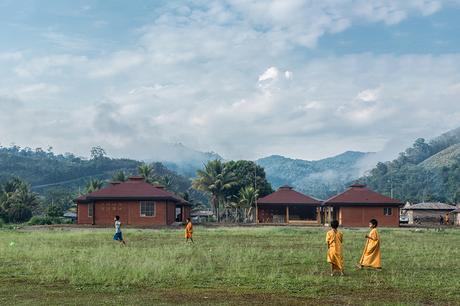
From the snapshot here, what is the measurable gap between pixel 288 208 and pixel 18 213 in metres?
28.3

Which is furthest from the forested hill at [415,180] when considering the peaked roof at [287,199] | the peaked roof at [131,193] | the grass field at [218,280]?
the grass field at [218,280]

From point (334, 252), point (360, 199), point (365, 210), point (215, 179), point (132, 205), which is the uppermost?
point (215, 179)

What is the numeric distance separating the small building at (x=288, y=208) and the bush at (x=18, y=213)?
24746 millimetres

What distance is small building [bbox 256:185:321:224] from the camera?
59.6m

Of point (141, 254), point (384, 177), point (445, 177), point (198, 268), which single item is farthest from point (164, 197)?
point (384, 177)

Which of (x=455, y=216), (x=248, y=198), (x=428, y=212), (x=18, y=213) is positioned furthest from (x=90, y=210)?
(x=455, y=216)

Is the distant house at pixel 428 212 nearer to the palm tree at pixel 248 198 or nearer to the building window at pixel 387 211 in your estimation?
the palm tree at pixel 248 198

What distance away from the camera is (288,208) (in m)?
61.9

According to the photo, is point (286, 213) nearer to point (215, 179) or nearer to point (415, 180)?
point (215, 179)

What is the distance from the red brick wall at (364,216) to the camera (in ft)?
183

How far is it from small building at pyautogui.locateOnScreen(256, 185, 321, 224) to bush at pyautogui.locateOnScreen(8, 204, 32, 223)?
24.7m

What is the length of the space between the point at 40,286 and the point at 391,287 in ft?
25.0

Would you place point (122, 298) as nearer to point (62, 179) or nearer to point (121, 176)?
point (121, 176)

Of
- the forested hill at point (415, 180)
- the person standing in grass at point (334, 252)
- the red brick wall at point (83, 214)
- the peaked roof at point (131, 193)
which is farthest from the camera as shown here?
the forested hill at point (415, 180)
